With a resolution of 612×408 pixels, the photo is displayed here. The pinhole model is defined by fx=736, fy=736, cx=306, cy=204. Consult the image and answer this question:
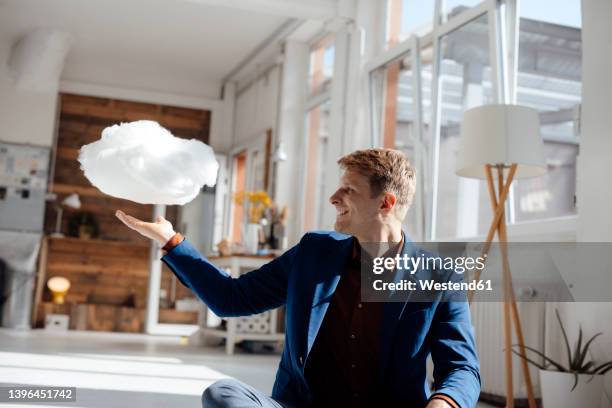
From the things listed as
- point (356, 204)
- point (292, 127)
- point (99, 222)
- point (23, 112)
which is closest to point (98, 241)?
point (99, 222)

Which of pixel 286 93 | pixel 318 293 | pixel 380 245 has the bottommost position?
pixel 318 293

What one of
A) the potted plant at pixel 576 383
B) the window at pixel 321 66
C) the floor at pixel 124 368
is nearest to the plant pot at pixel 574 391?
the potted plant at pixel 576 383

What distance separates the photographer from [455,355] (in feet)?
5.20

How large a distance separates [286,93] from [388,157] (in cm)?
584

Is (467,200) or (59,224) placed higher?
(467,200)

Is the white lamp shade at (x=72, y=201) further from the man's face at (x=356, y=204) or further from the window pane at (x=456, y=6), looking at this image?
the man's face at (x=356, y=204)

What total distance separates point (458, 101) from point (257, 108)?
3609mm

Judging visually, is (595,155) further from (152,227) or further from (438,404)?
(152,227)

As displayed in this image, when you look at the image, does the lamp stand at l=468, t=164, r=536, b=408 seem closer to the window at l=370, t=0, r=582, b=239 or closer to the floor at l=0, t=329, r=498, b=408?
the window at l=370, t=0, r=582, b=239

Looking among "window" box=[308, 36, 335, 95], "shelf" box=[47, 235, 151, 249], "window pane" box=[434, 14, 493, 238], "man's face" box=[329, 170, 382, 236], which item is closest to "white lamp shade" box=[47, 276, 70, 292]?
"shelf" box=[47, 235, 151, 249]

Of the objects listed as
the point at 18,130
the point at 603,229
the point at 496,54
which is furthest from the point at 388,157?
the point at 18,130

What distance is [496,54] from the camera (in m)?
4.26

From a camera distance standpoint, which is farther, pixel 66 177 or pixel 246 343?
pixel 66 177

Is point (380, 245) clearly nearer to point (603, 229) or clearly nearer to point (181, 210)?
point (603, 229)
